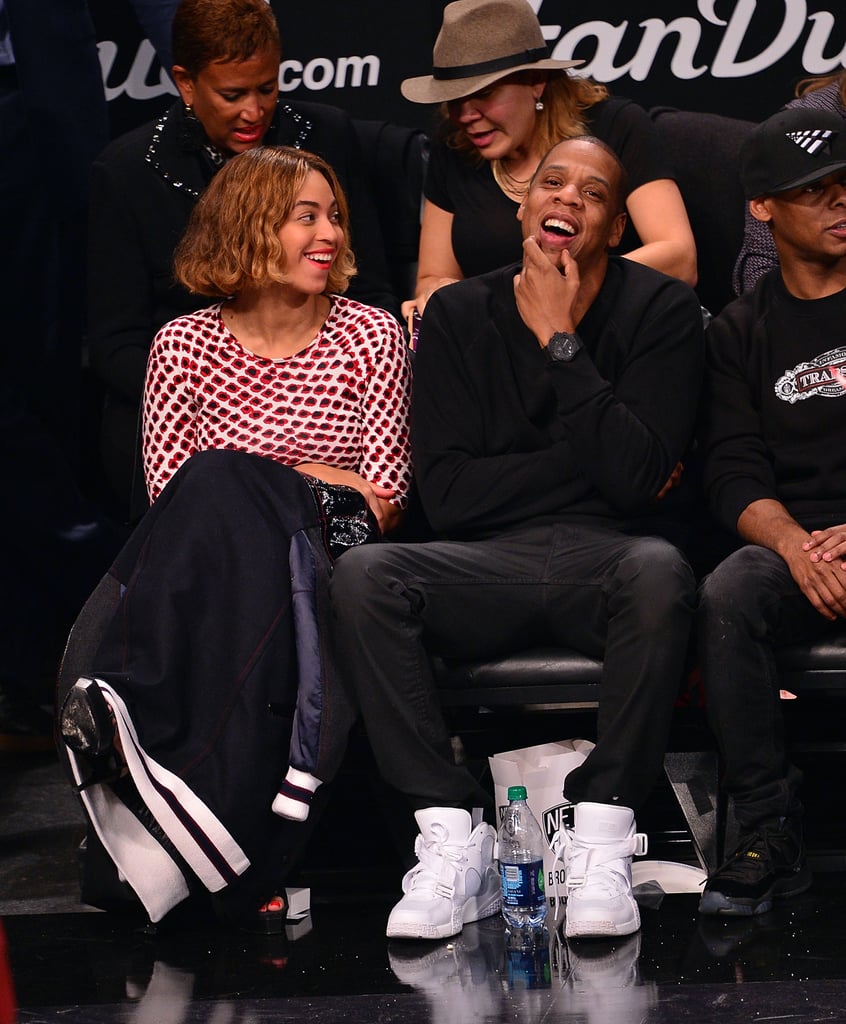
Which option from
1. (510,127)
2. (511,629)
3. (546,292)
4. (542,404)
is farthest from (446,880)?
(510,127)

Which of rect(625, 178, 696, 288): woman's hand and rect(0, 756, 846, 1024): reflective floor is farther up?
rect(625, 178, 696, 288): woman's hand

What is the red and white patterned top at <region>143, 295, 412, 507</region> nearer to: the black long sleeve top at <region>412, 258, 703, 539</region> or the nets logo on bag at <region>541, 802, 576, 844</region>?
the black long sleeve top at <region>412, 258, 703, 539</region>

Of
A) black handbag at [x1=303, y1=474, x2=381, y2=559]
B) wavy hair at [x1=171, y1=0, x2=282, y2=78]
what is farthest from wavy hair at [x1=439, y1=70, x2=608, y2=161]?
black handbag at [x1=303, y1=474, x2=381, y2=559]

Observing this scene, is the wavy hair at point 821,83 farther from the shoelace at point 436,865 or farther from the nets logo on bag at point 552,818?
the shoelace at point 436,865

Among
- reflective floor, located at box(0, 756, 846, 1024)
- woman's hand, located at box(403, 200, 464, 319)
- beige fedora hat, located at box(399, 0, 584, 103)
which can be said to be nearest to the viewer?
reflective floor, located at box(0, 756, 846, 1024)

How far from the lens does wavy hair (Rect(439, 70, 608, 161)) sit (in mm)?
3691

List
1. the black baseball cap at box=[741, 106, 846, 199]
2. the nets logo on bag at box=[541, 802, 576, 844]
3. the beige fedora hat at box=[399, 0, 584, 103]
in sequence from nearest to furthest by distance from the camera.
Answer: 1. the nets logo on bag at box=[541, 802, 576, 844]
2. the black baseball cap at box=[741, 106, 846, 199]
3. the beige fedora hat at box=[399, 0, 584, 103]

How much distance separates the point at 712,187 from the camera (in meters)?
3.85

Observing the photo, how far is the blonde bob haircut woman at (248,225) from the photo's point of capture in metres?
3.32

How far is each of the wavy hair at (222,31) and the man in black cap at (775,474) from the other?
1.19m

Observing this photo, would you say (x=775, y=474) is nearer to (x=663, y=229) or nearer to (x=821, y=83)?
(x=663, y=229)

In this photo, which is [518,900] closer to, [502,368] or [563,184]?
[502,368]

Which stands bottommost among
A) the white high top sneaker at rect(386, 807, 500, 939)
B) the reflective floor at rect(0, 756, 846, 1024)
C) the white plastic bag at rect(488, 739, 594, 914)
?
the reflective floor at rect(0, 756, 846, 1024)

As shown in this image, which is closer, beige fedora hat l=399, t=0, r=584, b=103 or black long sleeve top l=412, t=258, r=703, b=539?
black long sleeve top l=412, t=258, r=703, b=539
